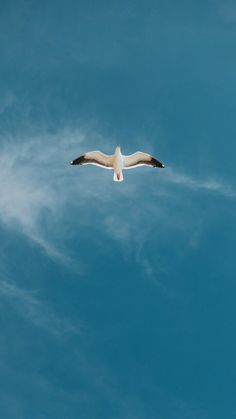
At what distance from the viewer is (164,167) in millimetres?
36625

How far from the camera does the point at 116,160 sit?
120ft

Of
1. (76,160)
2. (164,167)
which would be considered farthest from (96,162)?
(164,167)

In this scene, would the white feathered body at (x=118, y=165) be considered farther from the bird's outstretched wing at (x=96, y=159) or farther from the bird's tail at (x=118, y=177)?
the bird's outstretched wing at (x=96, y=159)

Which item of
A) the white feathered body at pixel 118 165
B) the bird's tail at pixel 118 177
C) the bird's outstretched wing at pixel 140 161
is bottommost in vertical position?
the bird's tail at pixel 118 177

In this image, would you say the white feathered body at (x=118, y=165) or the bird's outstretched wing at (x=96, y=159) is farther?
the bird's outstretched wing at (x=96, y=159)

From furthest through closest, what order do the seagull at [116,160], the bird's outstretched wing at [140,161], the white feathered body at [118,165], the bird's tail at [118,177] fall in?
the bird's outstretched wing at [140,161] → the seagull at [116,160] → the white feathered body at [118,165] → the bird's tail at [118,177]

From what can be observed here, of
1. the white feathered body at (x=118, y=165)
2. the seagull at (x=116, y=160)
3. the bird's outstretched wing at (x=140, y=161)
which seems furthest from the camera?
the bird's outstretched wing at (x=140, y=161)

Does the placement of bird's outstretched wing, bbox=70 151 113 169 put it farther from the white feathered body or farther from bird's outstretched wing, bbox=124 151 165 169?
bird's outstretched wing, bbox=124 151 165 169

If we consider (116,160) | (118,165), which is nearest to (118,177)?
(118,165)

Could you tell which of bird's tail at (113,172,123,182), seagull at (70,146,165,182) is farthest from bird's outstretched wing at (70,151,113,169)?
bird's tail at (113,172,123,182)

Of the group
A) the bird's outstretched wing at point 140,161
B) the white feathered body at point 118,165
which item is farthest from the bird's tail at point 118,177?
the bird's outstretched wing at point 140,161

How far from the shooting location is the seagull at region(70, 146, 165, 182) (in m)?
36.8

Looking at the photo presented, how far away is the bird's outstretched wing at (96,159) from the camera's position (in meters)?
37.1

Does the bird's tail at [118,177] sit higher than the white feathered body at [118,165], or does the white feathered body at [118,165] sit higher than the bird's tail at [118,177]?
the white feathered body at [118,165]
